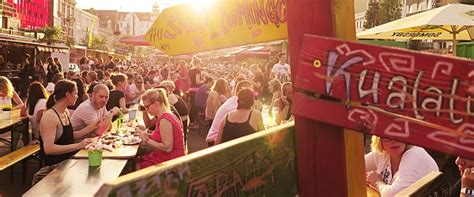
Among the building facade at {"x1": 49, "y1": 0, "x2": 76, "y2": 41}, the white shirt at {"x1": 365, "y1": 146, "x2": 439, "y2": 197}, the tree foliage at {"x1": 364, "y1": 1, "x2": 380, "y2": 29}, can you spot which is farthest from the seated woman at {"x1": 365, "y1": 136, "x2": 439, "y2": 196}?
the building facade at {"x1": 49, "y1": 0, "x2": 76, "y2": 41}

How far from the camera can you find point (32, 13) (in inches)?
1806

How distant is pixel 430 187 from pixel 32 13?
161 ft

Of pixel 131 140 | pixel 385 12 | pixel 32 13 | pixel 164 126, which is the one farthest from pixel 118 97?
pixel 32 13

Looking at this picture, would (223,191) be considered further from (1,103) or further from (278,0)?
(1,103)

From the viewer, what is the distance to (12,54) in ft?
77.4

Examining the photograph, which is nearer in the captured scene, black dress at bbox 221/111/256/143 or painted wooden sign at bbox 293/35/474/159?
painted wooden sign at bbox 293/35/474/159

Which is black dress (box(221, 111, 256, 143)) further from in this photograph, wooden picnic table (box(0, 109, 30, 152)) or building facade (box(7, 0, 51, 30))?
building facade (box(7, 0, 51, 30))

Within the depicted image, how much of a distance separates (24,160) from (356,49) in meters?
5.99

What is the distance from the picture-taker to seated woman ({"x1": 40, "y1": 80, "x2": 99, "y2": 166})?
4.82 metres

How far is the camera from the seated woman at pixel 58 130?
4.82 metres

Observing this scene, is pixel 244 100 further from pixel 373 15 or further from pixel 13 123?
pixel 373 15

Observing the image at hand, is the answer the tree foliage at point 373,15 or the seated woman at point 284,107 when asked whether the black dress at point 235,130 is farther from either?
the tree foliage at point 373,15

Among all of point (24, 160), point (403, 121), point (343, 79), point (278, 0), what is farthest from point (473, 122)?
point (24, 160)

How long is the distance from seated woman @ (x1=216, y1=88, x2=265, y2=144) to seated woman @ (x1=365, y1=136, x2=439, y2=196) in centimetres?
201
